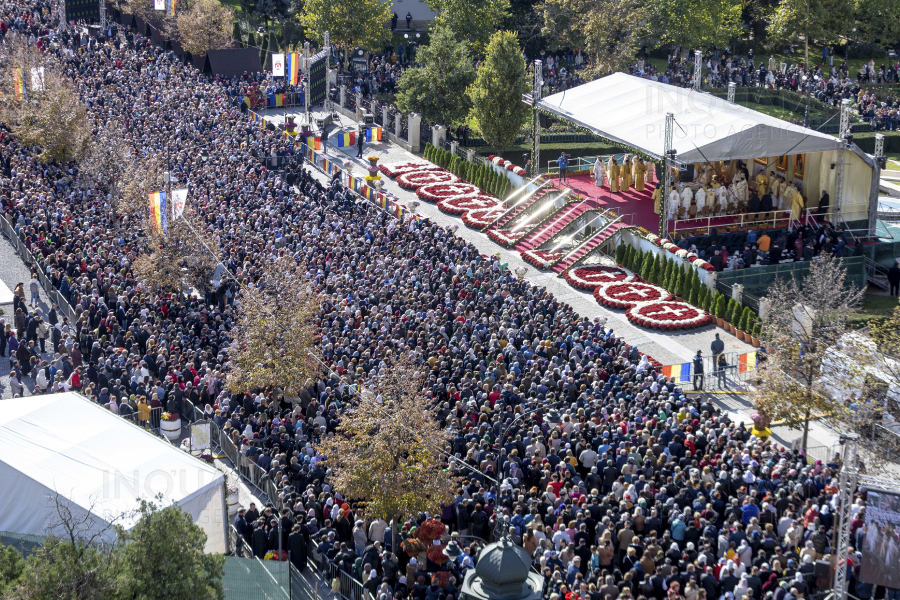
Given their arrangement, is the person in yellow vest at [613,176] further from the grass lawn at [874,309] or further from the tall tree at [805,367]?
the tall tree at [805,367]

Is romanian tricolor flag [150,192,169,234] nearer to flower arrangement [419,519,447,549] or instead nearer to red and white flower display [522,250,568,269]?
red and white flower display [522,250,568,269]

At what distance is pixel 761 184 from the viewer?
146ft

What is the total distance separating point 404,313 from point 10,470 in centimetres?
1308

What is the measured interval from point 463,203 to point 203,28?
87.1 feet

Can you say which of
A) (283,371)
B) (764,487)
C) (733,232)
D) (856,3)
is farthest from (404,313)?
(856,3)

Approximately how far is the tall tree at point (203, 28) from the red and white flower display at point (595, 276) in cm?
3325

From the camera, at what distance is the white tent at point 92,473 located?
21516mm

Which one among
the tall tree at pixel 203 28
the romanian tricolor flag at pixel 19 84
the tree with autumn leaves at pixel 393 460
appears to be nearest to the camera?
the tree with autumn leaves at pixel 393 460

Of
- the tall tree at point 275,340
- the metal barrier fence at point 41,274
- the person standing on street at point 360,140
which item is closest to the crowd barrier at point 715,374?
the tall tree at point 275,340

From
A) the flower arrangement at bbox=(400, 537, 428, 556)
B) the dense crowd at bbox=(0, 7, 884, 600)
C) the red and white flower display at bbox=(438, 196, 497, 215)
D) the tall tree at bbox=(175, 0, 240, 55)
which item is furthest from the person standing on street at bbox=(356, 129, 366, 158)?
the flower arrangement at bbox=(400, 537, 428, 556)

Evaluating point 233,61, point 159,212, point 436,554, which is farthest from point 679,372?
point 233,61

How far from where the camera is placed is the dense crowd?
21.6m

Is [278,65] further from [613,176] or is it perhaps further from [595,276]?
[595,276]

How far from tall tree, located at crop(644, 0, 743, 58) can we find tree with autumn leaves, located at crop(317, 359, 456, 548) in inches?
1920
